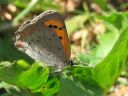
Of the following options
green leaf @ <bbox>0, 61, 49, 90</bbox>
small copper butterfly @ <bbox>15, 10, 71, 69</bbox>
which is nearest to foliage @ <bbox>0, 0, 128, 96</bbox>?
green leaf @ <bbox>0, 61, 49, 90</bbox>

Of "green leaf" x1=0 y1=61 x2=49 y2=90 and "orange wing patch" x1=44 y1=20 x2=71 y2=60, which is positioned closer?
"green leaf" x1=0 y1=61 x2=49 y2=90

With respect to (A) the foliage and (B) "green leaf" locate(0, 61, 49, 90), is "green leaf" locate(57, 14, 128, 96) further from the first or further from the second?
(B) "green leaf" locate(0, 61, 49, 90)

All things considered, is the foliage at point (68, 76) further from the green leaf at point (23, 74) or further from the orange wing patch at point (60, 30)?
the orange wing patch at point (60, 30)

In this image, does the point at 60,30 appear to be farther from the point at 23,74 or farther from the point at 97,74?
the point at 23,74

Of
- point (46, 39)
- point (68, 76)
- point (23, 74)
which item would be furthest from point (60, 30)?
point (23, 74)

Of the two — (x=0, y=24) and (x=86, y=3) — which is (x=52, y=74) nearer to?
(x=0, y=24)

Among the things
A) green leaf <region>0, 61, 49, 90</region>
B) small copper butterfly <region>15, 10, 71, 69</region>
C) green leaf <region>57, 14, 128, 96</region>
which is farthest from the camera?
small copper butterfly <region>15, 10, 71, 69</region>

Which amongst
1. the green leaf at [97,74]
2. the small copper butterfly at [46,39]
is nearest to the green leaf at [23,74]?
the green leaf at [97,74]

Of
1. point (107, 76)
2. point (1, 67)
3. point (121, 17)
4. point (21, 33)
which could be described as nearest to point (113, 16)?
point (121, 17)

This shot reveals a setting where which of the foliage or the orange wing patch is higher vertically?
the orange wing patch
